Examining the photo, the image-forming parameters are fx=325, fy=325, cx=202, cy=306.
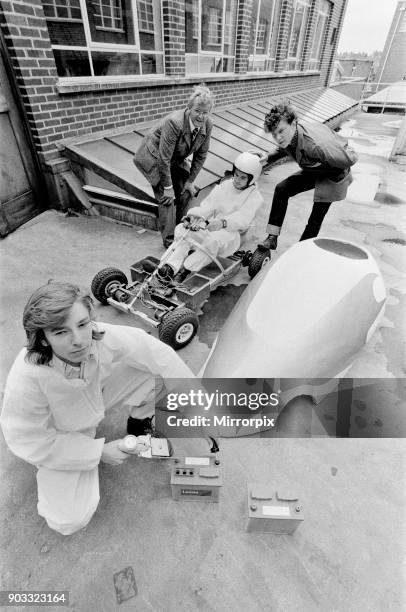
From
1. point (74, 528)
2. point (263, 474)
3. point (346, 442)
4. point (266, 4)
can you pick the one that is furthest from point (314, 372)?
point (266, 4)

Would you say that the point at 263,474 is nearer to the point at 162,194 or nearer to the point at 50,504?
the point at 50,504

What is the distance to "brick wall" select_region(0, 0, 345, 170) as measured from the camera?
4020 mm

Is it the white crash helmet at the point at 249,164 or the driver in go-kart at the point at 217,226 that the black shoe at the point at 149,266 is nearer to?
the driver in go-kart at the point at 217,226

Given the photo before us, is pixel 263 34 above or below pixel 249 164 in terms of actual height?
above

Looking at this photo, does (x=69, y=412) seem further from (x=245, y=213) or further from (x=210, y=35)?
(x=210, y=35)

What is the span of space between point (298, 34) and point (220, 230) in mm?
13696

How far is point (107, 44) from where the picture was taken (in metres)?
5.37

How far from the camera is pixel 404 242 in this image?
530 cm

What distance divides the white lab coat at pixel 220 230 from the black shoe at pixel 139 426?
1.55 m

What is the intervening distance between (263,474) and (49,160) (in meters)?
4.96

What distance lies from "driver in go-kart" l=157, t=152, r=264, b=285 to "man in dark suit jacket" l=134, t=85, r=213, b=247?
70 centimetres

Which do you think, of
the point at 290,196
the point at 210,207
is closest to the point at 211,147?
the point at 290,196

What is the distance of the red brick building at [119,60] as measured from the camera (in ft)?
13.9

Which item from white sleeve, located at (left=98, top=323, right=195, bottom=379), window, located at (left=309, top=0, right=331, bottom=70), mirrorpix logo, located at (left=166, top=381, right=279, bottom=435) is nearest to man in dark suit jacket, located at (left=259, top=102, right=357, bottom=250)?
mirrorpix logo, located at (left=166, top=381, right=279, bottom=435)
